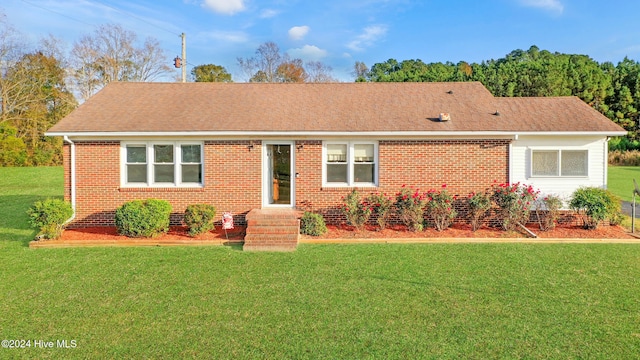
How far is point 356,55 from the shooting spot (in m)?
52.9

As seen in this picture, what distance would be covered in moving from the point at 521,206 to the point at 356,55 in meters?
46.7

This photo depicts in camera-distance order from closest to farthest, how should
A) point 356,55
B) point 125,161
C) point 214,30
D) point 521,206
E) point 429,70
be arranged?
point 521,206 < point 125,161 < point 214,30 < point 429,70 < point 356,55

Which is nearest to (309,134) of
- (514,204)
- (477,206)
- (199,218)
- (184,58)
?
(199,218)

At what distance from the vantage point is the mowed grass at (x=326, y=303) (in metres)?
4.26

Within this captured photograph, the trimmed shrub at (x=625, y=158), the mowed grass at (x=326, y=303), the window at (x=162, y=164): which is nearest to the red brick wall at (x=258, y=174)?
the window at (x=162, y=164)

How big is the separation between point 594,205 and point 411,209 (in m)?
5.00

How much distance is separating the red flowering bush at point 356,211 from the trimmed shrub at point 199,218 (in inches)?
146

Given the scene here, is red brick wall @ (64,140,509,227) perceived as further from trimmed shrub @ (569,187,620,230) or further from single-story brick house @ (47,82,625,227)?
trimmed shrub @ (569,187,620,230)

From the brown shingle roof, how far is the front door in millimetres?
715

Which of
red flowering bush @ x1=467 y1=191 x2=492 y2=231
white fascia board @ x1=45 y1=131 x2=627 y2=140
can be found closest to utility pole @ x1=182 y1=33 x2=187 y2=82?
white fascia board @ x1=45 y1=131 x2=627 y2=140

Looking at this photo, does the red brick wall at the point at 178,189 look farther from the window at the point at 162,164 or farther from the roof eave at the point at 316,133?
the roof eave at the point at 316,133

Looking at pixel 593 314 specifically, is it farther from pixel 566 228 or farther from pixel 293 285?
pixel 566 228

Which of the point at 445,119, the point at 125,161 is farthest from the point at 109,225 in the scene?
the point at 445,119

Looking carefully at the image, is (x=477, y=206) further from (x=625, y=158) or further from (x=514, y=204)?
(x=625, y=158)
